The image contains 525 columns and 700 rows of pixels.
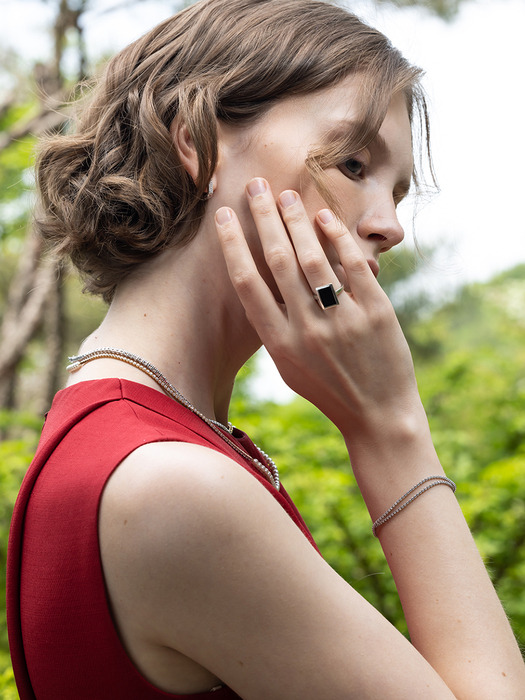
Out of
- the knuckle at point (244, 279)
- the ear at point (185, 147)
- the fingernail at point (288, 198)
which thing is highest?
the ear at point (185, 147)

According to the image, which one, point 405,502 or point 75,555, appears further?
point 405,502

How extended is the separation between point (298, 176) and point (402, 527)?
2.56 ft

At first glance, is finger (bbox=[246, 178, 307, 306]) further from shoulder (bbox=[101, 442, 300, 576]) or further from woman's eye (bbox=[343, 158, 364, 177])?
shoulder (bbox=[101, 442, 300, 576])

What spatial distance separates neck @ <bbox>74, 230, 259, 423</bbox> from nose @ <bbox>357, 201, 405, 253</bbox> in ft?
1.11

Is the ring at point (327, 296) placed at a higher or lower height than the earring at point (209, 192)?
lower

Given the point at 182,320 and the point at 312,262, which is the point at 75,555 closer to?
the point at 182,320

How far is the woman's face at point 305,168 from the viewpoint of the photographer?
4.96 feet

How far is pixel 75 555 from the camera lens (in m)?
1.10

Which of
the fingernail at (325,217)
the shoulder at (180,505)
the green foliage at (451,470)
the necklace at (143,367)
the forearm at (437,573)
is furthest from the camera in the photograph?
the green foliage at (451,470)

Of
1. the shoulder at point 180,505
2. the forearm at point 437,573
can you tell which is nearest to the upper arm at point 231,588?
the shoulder at point 180,505

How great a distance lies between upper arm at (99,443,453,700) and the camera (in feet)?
3.32

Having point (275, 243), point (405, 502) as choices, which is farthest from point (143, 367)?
point (405, 502)

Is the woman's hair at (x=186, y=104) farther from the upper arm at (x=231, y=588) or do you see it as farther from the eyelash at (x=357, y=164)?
the upper arm at (x=231, y=588)

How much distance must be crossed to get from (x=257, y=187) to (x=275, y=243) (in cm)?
13
